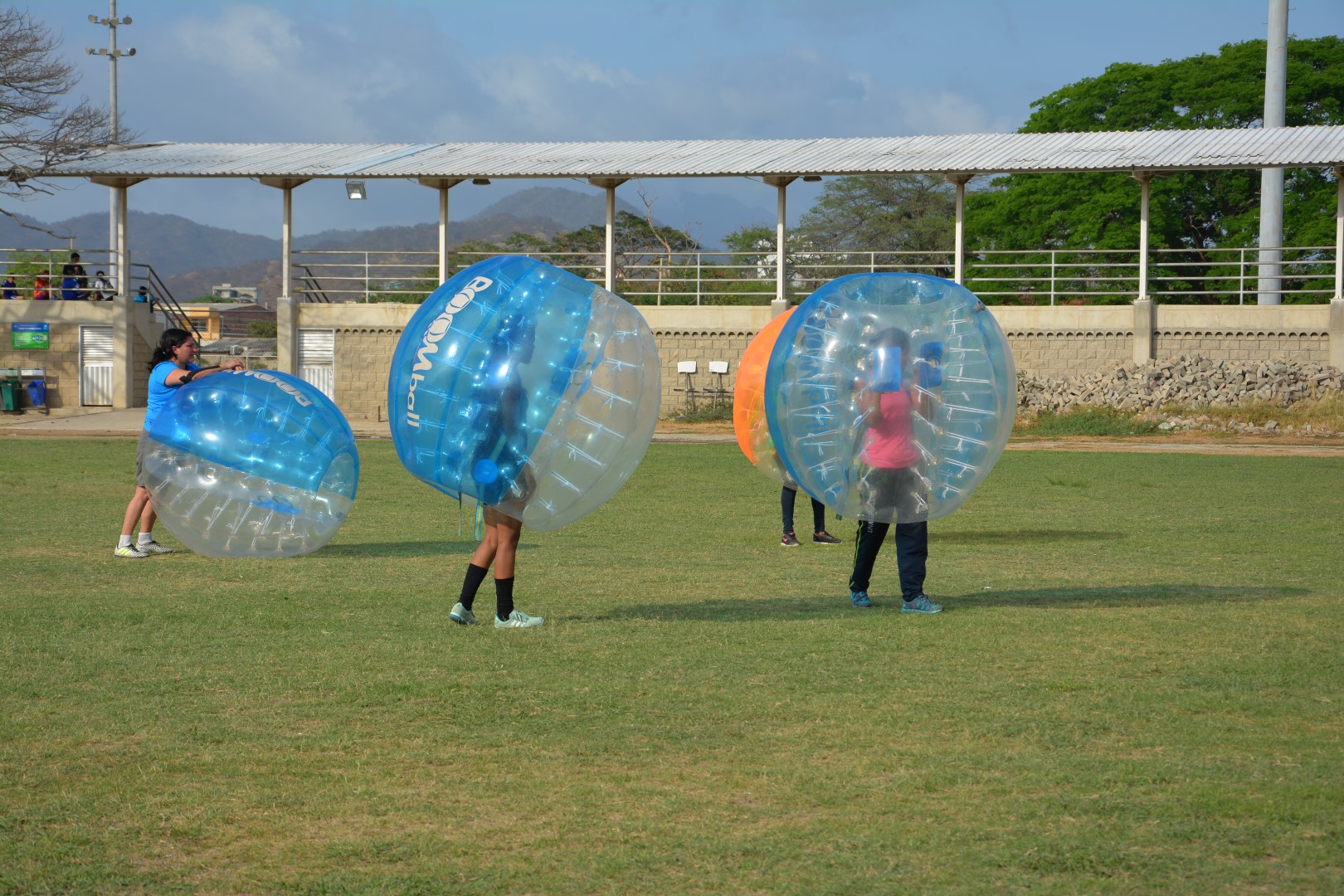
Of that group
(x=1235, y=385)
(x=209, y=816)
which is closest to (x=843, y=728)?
(x=209, y=816)

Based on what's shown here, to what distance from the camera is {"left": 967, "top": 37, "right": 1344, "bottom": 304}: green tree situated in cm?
4331

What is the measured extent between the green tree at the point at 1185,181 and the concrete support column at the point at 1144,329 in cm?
1290

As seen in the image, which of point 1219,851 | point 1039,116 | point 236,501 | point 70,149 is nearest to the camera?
point 1219,851

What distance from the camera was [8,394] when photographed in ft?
110

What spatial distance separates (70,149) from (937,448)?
3207cm

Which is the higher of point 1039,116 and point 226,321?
point 1039,116

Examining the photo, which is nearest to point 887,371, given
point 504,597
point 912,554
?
point 912,554

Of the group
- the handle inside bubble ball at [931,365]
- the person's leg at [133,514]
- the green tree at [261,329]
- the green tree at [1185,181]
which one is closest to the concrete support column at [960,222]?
the green tree at [1185,181]

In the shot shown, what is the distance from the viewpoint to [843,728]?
5547 mm

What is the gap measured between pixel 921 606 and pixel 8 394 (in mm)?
31099

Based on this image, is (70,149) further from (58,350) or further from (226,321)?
(226,321)

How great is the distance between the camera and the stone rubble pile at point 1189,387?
2854 cm

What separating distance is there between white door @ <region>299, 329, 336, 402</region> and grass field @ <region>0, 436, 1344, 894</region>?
24.1 metres

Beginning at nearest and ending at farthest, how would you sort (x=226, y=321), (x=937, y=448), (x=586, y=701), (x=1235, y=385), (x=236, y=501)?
(x=586, y=701)
(x=937, y=448)
(x=236, y=501)
(x=1235, y=385)
(x=226, y=321)
